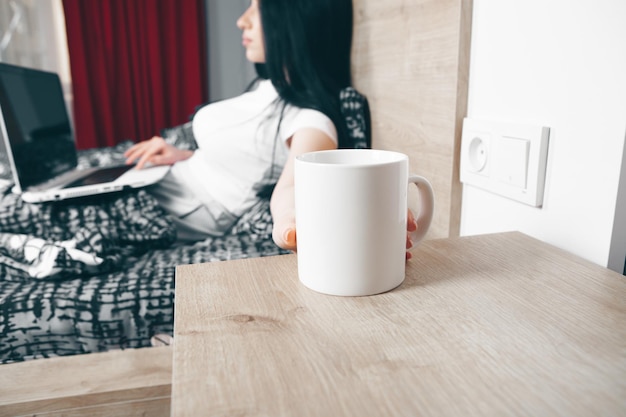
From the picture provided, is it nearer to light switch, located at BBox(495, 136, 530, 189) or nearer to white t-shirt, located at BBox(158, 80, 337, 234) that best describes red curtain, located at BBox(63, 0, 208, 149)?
white t-shirt, located at BBox(158, 80, 337, 234)

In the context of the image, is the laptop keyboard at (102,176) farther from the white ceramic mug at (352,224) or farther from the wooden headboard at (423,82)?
the white ceramic mug at (352,224)

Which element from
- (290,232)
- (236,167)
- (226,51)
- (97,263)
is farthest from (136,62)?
(290,232)

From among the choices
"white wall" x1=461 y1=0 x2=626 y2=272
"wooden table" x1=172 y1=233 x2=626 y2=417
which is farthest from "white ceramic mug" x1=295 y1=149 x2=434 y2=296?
"white wall" x1=461 y1=0 x2=626 y2=272

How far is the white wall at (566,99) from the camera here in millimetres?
461

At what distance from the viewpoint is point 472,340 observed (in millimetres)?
340

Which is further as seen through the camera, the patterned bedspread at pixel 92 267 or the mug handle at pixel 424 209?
the patterned bedspread at pixel 92 267

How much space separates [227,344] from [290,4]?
1027mm

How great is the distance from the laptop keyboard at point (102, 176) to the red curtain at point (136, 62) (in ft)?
0.98

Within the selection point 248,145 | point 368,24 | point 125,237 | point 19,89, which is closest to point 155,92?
point 19,89

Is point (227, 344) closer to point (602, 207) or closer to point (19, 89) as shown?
point (602, 207)

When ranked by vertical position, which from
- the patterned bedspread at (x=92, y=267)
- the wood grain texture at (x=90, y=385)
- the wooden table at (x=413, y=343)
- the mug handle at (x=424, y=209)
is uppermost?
the mug handle at (x=424, y=209)

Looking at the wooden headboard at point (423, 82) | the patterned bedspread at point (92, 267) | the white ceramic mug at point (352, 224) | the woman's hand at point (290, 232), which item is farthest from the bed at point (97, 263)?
the white ceramic mug at point (352, 224)

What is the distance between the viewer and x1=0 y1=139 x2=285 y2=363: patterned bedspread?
2.79 ft

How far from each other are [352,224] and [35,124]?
3.86ft
